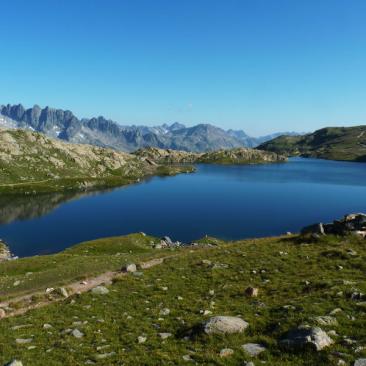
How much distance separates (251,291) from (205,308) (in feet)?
12.9

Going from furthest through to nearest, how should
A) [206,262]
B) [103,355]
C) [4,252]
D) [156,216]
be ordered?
[156,216] → [4,252] → [206,262] → [103,355]

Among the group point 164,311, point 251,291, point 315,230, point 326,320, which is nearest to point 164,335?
point 164,311

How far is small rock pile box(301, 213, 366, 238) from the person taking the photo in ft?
141

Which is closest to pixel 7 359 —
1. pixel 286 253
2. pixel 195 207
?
pixel 286 253

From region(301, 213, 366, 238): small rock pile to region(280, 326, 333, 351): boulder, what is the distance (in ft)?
87.0

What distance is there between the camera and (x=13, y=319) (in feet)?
84.2

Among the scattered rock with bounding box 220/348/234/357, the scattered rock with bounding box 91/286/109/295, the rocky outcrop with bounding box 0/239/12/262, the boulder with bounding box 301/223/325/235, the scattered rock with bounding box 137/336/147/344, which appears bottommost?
the rocky outcrop with bounding box 0/239/12/262

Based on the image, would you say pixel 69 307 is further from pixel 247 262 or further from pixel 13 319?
pixel 247 262

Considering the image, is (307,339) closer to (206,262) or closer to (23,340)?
(23,340)

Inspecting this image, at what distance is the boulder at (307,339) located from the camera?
17.2 meters

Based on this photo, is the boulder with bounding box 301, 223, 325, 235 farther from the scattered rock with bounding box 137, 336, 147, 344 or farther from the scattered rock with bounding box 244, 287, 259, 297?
the scattered rock with bounding box 137, 336, 147, 344

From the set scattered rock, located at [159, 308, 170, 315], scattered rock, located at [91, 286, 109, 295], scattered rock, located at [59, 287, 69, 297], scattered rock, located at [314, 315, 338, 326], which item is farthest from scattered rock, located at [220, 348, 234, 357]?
scattered rock, located at [59, 287, 69, 297]

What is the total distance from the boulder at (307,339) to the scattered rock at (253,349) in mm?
1012

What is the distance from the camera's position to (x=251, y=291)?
88.7 ft
